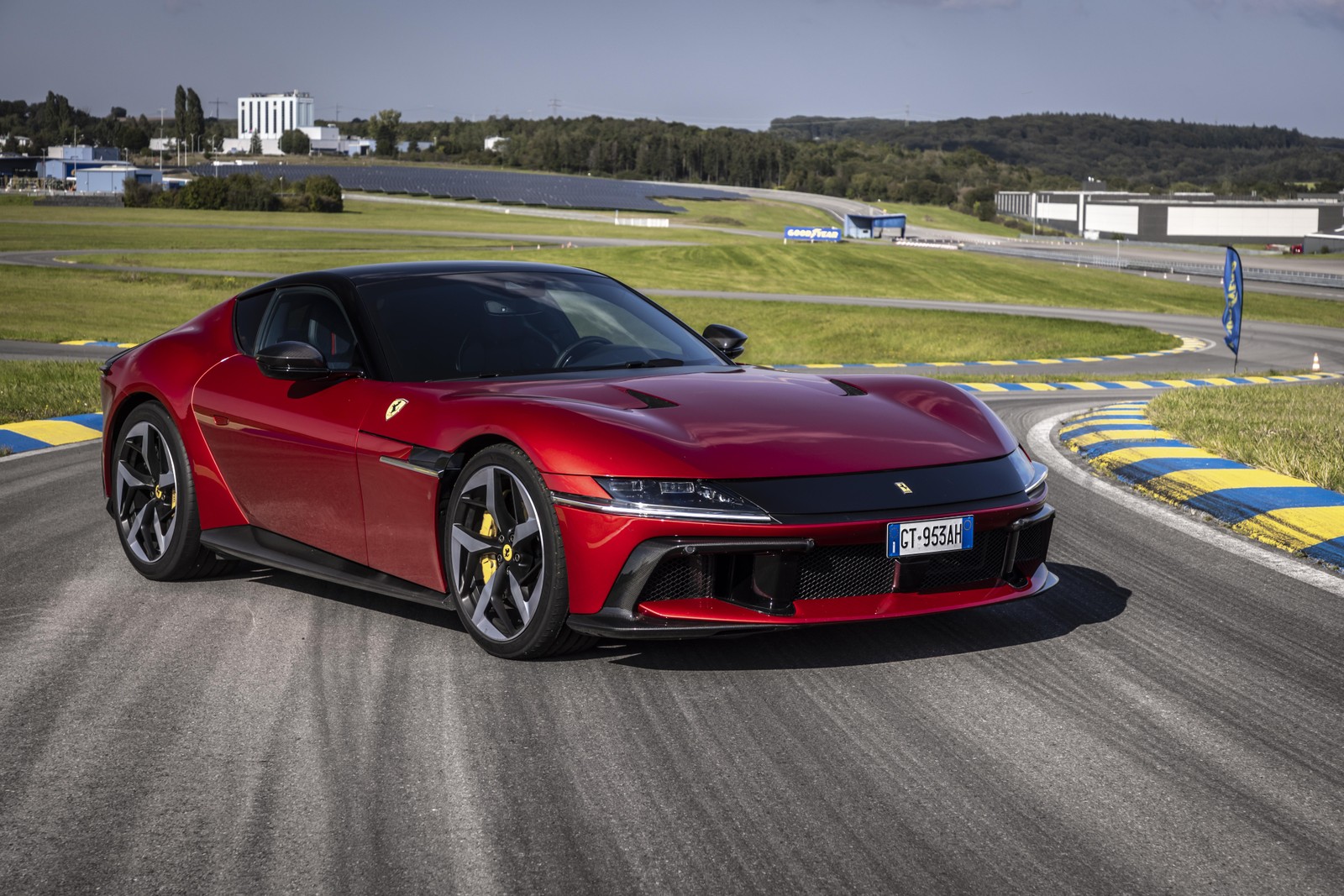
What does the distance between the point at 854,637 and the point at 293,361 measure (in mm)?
2304

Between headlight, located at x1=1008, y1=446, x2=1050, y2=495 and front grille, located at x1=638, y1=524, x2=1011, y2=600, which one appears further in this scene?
headlight, located at x1=1008, y1=446, x2=1050, y2=495

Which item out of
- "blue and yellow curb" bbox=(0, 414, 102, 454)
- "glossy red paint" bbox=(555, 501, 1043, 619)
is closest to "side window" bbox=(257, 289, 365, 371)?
"glossy red paint" bbox=(555, 501, 1043, 619)

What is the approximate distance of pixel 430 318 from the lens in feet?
17.7

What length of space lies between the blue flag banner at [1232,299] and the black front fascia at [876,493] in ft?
58.9

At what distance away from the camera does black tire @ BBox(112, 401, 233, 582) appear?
5.81 m

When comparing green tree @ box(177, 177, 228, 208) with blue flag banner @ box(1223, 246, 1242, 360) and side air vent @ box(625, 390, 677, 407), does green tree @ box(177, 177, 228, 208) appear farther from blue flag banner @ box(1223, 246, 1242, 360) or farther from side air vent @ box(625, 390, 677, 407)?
side air vent @ box(625, 390, 677, 407)

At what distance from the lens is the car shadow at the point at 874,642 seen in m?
4.59

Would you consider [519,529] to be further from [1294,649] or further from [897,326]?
[897,326]

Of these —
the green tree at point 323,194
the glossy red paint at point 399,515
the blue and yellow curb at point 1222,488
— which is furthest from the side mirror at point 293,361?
the green tree at point 323,194

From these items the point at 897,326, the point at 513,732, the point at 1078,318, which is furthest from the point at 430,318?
the point at 1078,318

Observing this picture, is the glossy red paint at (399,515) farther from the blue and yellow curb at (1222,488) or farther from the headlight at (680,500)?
the blue and yellow curb at (1222,488)

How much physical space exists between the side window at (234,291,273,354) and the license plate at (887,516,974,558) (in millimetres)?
3026

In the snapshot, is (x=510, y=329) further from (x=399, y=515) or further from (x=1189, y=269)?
(x=1189, y=269)

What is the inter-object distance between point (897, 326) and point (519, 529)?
32314mm
